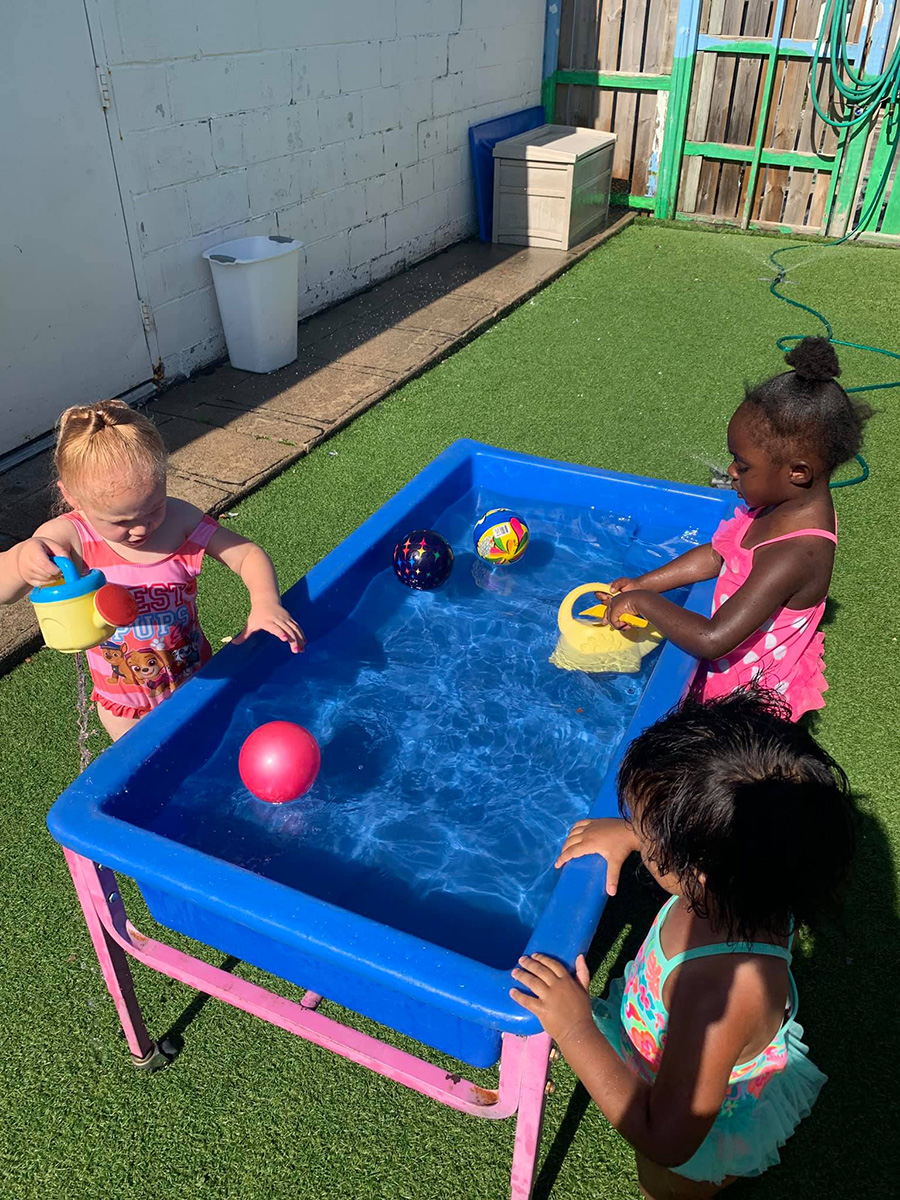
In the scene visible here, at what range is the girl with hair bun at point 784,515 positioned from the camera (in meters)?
2.65

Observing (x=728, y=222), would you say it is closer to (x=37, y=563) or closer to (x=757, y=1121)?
(x=37, y=563)

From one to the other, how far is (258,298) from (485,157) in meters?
4.37

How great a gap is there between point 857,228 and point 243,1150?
998 centimetres

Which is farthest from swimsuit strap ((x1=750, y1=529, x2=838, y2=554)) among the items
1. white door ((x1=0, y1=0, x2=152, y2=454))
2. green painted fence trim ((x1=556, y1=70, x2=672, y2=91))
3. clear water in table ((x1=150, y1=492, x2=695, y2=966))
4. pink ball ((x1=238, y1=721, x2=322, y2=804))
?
green painted fence trim ((x1=556, y1=70, x2=672, y2=91))

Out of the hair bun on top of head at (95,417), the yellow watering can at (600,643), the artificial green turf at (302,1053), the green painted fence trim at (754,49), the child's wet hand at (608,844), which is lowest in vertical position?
the artificial green turf at (302,1053)

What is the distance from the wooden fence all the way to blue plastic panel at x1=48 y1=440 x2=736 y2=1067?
26.2 ft

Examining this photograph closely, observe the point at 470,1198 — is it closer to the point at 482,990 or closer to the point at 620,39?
the point at 482,990

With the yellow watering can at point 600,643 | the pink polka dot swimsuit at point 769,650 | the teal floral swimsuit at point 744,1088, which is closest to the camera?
the teal floral swimsuit at point 744,1088

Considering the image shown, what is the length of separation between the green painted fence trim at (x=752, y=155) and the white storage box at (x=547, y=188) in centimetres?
106

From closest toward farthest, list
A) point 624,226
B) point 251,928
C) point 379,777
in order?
point 251,928 → point 379,777 → point 624,226

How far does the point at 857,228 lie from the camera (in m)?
9.35

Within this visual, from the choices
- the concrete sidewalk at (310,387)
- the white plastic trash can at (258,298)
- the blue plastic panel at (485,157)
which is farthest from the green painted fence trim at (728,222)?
the white plastic trash can at (258,298)

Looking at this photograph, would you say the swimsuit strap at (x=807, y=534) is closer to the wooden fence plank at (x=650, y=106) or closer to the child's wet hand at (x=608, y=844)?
the child's wet hand at (x=608, y=844)

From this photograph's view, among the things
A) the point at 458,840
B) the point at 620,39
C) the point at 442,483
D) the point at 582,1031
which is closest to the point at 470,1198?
the point at 582,1031
